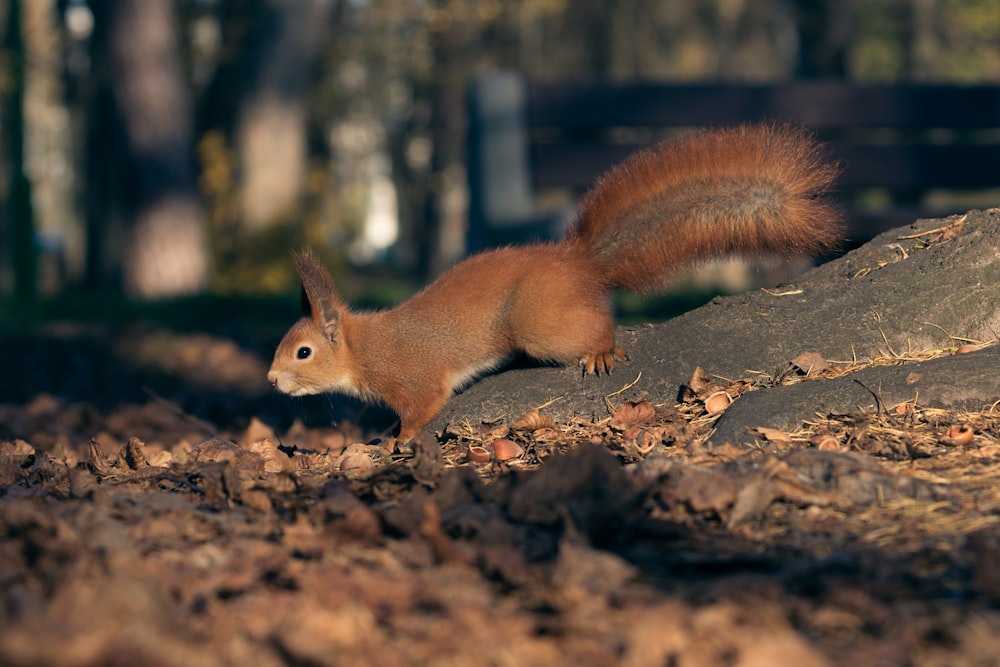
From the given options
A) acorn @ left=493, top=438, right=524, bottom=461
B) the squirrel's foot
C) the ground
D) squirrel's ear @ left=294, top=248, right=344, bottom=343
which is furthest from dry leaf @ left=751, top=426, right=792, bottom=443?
squirrel's ear @ left=294, top=248, right=344, bottom=343

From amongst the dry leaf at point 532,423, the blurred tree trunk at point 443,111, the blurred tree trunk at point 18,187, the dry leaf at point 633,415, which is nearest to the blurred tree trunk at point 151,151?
the blurred tree trunk at point 18,187

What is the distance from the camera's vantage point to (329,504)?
293 cm

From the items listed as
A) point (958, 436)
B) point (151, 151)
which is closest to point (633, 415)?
point (958, 436)

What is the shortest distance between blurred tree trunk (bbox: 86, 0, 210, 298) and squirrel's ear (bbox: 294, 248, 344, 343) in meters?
7.11

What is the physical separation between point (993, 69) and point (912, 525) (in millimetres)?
34036

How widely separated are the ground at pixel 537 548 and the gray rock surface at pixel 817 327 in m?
0.18

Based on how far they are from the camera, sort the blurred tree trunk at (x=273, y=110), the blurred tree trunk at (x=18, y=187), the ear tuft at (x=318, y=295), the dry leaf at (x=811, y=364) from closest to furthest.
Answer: the dry leaf at (x=811, y=364) → the ear tuft at (x=318, y=295) → the blurred tree trunk at (x=273, y=110) → the blurred tree trunk at (x=18, y=187)

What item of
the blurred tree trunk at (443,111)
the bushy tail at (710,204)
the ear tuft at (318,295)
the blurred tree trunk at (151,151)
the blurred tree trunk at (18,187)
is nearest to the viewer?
the bushy tail at (710,204)

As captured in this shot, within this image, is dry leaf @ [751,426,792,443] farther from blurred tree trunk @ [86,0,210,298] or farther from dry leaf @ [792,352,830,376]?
blurred tree trunk @ [86,0,210,298]

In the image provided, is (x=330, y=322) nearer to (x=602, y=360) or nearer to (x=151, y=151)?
(x=602, y=360)

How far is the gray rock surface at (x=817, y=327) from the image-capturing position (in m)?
4.07

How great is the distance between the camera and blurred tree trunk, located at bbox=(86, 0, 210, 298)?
11.9 m

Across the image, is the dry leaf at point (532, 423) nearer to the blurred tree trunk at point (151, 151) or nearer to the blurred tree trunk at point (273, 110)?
the blurred tree trunk at point (151, 151)

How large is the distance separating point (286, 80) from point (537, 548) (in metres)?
12.6
